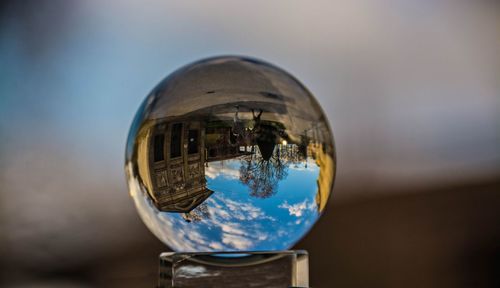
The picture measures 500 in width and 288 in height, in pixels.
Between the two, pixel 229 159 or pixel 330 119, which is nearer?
pixel 229 159

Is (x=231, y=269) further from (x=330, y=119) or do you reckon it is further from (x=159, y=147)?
(x=330, y=119)

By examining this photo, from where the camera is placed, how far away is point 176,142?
45 centimetres

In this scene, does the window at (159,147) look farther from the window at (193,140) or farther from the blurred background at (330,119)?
the blurred background at (330,119)

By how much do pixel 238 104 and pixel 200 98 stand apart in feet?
0.10

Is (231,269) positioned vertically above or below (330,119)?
below

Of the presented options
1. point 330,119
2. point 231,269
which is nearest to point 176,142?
point 231,269

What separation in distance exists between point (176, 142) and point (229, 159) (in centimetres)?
5

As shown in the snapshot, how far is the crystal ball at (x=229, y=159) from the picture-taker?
446 mm

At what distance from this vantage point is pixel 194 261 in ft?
1.57

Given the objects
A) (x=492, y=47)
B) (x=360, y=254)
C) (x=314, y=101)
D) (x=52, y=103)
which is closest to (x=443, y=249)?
(x=360, y=254)

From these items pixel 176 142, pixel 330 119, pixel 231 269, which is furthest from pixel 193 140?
pixel 330 119

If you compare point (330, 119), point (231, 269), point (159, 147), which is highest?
point (330, 119)

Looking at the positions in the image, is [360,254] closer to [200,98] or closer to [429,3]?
[429,3]

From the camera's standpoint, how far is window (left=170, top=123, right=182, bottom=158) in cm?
45
